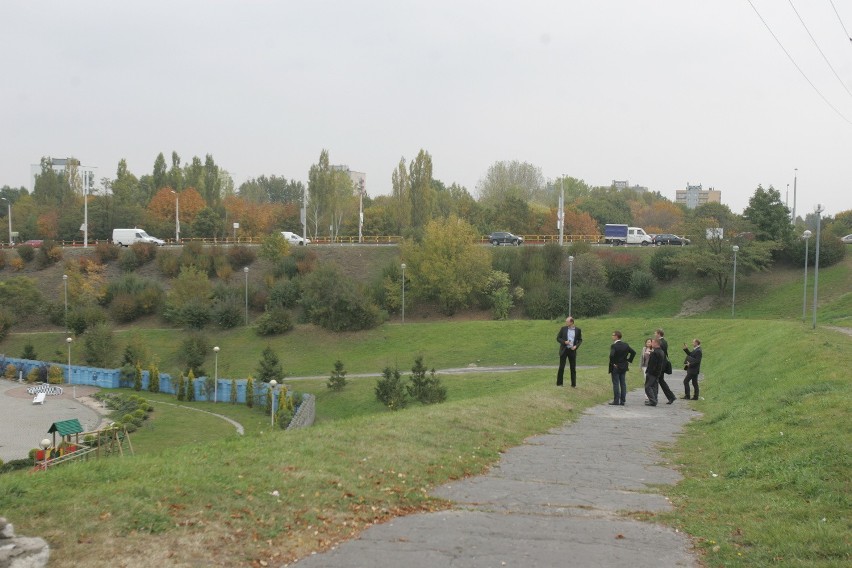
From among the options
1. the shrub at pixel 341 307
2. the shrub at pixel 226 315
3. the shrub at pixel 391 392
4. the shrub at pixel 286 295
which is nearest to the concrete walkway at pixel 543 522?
the shrub at pixel 391 392

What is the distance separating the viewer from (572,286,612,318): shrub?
5778 cm

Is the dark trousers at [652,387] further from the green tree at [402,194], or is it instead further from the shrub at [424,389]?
the green tree at [402,194]

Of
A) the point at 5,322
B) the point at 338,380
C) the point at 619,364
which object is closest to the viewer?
the point at 619,364

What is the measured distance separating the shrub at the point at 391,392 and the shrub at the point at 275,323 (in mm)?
22673

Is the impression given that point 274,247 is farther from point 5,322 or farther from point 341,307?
point 5,322

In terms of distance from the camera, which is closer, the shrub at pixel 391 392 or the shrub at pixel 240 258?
the shrub at pixel 391 392

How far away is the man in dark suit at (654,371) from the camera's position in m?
18.1

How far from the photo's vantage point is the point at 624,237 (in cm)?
7712

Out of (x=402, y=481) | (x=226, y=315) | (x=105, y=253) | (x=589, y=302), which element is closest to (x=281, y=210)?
(x=105, y=253)

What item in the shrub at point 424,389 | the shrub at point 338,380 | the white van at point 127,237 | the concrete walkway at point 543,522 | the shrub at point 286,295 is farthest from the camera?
the white van at point 127,237

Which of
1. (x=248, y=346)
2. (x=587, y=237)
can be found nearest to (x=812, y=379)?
(x=248, y=346)

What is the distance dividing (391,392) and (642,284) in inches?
1382

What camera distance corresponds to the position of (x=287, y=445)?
996cm

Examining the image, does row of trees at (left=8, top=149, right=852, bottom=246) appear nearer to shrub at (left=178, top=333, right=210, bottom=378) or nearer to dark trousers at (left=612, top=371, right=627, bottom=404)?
shrub at (left=178, top=333, right=210, bottom=378)
